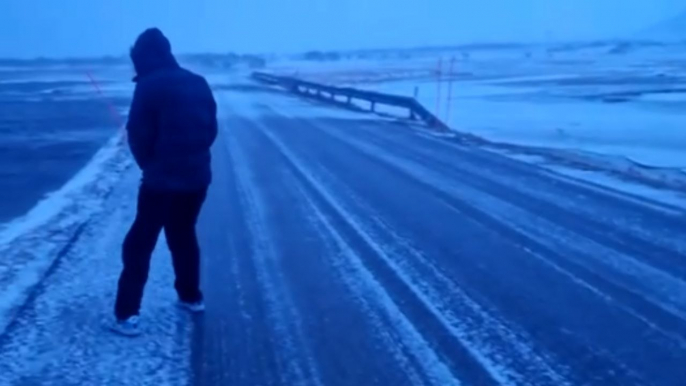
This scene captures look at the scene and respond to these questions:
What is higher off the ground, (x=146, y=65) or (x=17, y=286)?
(x=146, y=65)

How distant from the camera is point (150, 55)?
6160 mm

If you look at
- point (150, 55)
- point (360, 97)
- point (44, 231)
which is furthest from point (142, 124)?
point (360, 97)

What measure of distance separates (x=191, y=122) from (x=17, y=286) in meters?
2.44

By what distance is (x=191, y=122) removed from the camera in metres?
6.14

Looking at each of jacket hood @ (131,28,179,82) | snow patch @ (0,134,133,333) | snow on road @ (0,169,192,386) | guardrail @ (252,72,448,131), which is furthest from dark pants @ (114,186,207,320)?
guardrail @ (252,72,448,131)

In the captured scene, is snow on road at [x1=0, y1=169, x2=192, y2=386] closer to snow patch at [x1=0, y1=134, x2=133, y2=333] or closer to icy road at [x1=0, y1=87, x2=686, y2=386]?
icy road at [x1=0, y1=87, x2=686, y2=386]

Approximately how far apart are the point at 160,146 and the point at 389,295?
2222 mm

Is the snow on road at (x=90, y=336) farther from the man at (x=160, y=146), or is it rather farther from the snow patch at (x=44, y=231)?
the man at (x=160, y=146)

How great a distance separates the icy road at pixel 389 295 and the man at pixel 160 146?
422 millimetres

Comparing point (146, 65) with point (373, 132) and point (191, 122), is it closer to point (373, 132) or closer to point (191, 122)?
point (191, 122)

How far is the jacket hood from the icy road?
177 cm

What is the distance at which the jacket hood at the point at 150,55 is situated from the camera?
6.15 m

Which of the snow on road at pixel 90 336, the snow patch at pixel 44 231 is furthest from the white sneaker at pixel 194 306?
the snow patch at pixel 44 231

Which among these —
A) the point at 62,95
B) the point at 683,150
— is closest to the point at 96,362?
the point at 683,150
